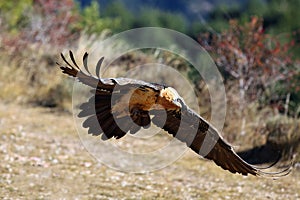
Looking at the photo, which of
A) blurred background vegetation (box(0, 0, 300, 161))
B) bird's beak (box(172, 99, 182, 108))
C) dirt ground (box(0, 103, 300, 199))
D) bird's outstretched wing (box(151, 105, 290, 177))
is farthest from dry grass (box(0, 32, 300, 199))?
bird's beak (box(172, 99, 182, 108))

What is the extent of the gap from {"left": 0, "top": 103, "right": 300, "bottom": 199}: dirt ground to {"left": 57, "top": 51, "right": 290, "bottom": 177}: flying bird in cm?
115

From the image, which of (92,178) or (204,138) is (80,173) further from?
(204,138)

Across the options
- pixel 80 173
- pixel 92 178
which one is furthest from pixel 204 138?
pixel 80 173

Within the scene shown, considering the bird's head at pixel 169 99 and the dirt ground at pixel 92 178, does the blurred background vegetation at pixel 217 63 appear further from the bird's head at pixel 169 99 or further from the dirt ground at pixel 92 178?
the bird's head at pixel 169 99

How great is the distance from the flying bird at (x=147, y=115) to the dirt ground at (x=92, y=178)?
1.15m

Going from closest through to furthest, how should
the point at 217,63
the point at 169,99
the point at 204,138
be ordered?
the point at 169,99 < the point at 204,138 < the point at 217,63

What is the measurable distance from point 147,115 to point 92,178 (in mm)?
1899

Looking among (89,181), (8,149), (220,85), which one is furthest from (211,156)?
(220,85)

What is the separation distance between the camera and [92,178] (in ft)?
19.0

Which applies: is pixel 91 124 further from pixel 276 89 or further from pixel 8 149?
pixel 276 89

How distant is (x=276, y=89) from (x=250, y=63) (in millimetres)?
860

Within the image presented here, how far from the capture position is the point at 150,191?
18.0ft

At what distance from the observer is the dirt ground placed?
5277 millimetres

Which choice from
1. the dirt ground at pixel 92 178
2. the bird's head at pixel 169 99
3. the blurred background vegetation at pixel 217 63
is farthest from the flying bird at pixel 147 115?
the blurred background vegetation at pixel 217 63
